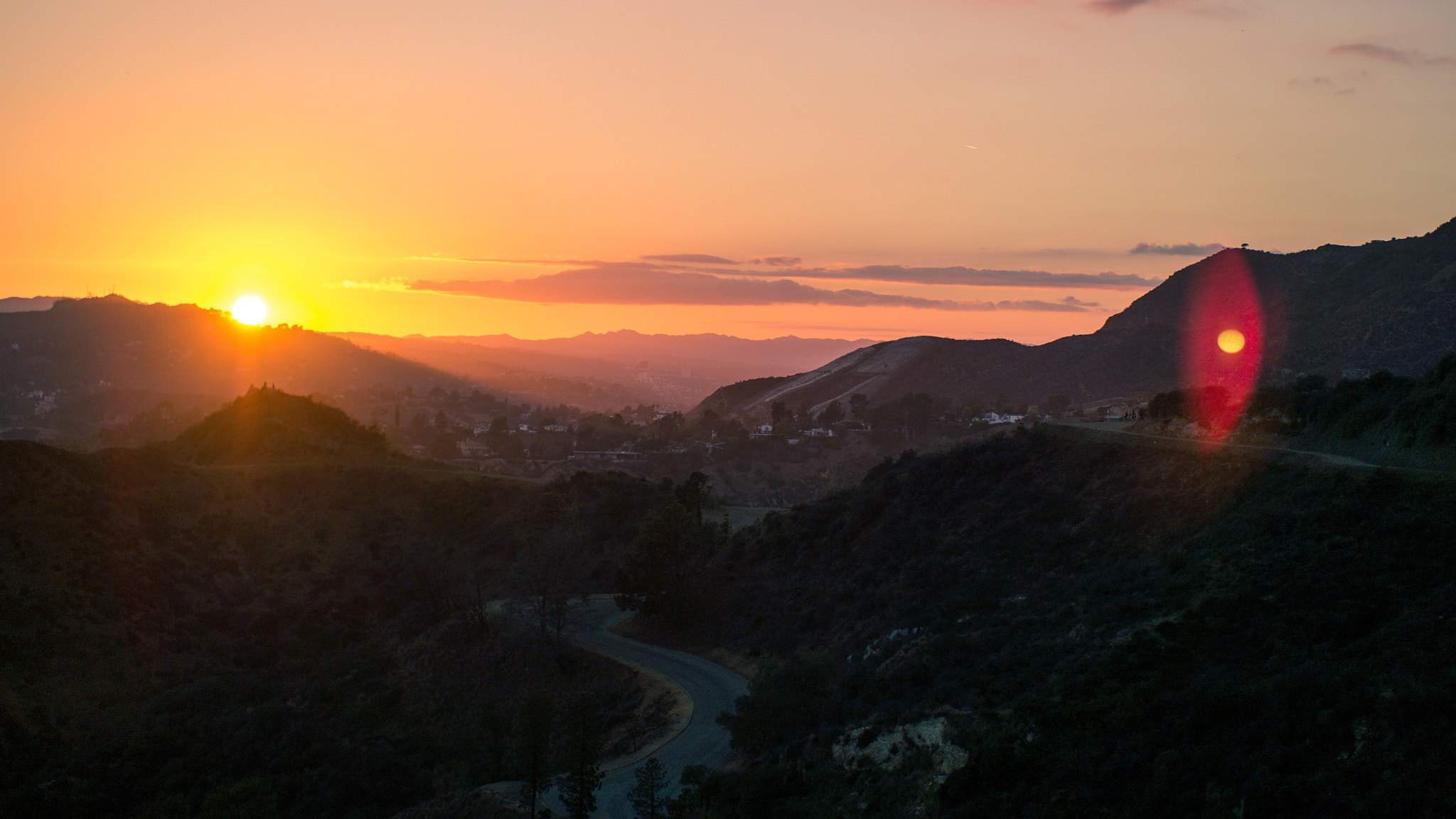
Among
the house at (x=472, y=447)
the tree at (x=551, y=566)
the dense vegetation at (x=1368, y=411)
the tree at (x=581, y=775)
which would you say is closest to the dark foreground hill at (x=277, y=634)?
the tree at (x=551, y=566)

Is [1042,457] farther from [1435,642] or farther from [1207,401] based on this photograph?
[1435,642]

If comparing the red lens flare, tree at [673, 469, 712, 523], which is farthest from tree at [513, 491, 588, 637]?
the red lens flare

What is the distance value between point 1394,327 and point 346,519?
358ft

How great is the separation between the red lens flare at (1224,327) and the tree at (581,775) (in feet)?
252

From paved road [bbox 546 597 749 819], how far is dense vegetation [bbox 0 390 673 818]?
74.6 inches

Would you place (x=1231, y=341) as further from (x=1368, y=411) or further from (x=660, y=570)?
(x=660, y=570)

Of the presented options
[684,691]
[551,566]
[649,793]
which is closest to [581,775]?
[649,793]

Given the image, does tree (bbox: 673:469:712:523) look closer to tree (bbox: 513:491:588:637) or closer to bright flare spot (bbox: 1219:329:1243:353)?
tree (bbox: 513:491:588:637)

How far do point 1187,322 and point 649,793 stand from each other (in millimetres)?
144510

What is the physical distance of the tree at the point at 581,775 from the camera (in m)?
23.8

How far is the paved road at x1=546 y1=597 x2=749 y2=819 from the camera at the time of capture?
2623cm

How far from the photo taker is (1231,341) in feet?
442

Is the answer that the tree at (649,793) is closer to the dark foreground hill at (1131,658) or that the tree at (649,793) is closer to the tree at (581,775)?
the tree at (581,775)

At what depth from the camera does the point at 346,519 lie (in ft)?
194
